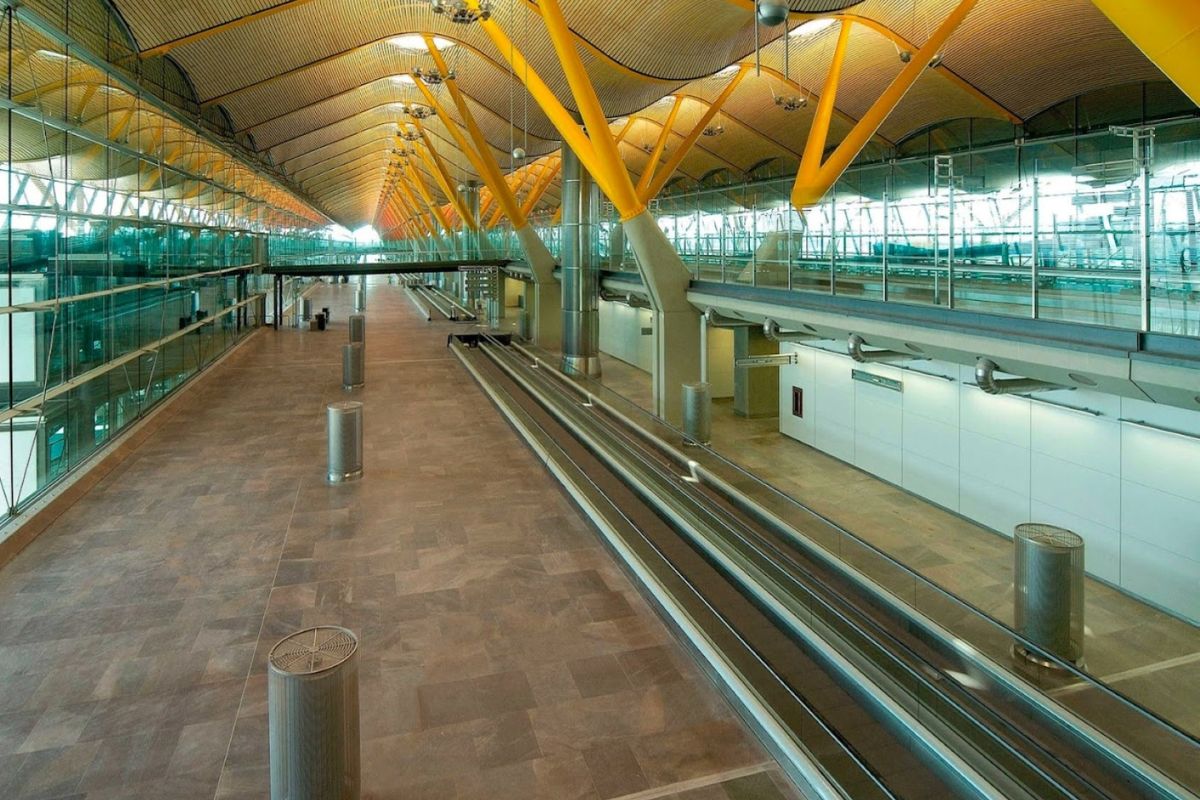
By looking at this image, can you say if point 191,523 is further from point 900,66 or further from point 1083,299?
point 900,66

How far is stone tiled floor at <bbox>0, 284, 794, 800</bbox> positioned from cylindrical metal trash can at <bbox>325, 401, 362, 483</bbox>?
0.26m

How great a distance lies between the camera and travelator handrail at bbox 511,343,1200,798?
15.5ft

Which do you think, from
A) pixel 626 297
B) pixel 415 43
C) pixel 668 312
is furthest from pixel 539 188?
pixel 668 312

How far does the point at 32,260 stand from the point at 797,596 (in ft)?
30.9

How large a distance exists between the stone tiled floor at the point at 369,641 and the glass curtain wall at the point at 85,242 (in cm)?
131

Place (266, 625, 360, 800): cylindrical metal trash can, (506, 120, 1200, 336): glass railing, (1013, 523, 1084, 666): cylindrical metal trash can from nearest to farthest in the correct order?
1. (266, 625, 360, 800): cylindrical metal trash can
2. (506, 120, 1200, 336): glass railing
3. (1013, 523, 1084, 666): cylindrical metal trash can

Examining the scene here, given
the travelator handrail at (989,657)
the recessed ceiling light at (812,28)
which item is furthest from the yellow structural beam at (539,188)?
the travelator handrail at (989,657)

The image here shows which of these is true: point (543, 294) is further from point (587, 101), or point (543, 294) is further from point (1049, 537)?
point (1049, 537)

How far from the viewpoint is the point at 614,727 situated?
5.36m

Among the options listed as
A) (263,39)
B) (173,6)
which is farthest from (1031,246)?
(263,39)

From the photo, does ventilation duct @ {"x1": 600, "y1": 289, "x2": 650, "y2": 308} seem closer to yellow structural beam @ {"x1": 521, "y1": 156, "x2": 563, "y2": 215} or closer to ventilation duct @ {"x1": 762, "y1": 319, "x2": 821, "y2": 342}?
ventilation duct @ {"x1": 762, "y1": 319, "x2": 821, "y2": 342}

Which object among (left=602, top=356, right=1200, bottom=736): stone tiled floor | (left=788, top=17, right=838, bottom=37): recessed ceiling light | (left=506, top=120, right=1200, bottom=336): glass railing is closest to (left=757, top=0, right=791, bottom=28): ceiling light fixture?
(left=506, top=120, right=1200, bottom=336): glass railing

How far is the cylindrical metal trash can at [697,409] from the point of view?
1561 cm

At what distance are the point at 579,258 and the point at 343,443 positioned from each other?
16.9 meters
